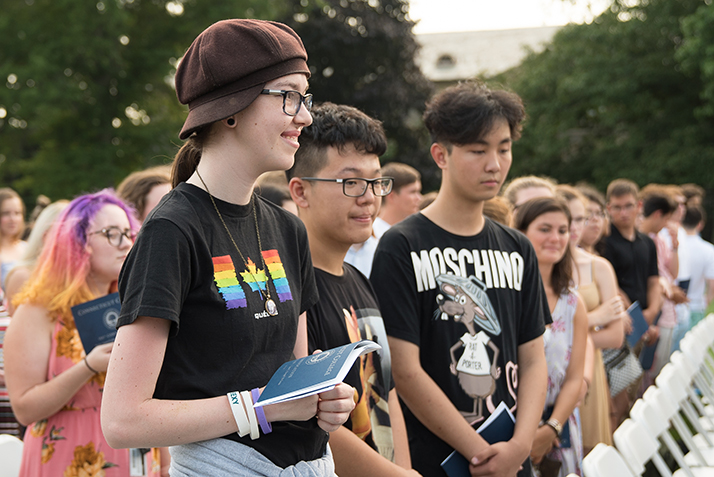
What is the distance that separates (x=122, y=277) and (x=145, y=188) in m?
2.04

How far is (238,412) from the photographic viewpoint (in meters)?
1.39

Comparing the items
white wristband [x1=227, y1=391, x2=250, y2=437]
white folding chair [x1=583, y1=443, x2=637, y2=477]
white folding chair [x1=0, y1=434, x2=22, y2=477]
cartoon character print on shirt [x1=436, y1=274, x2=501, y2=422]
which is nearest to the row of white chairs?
white folding chair [x1=583, y1=443, x2=637, y2=477]

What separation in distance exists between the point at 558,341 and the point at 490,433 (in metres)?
1.17

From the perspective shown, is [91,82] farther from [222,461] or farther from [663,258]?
[222,461]

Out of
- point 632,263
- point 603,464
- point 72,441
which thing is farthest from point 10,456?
point 632,263

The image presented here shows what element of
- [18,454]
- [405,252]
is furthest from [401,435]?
[18,454]

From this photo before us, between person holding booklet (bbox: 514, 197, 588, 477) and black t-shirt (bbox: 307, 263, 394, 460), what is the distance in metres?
1.09

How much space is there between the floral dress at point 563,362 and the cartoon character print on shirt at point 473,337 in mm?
867

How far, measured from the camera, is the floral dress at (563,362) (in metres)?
3.33

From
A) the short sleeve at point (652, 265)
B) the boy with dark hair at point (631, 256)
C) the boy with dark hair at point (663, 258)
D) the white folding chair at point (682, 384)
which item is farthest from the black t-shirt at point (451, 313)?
A: the boy with dark hair at point (663, 258)

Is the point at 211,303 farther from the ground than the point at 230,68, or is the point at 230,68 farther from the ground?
the point at 230,68

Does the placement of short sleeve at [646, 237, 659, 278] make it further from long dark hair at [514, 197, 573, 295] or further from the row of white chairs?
long dark hair at [514, 197, 573, 295]

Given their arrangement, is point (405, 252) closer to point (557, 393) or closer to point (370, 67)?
point (557, 393)

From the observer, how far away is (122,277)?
140 centimetres
